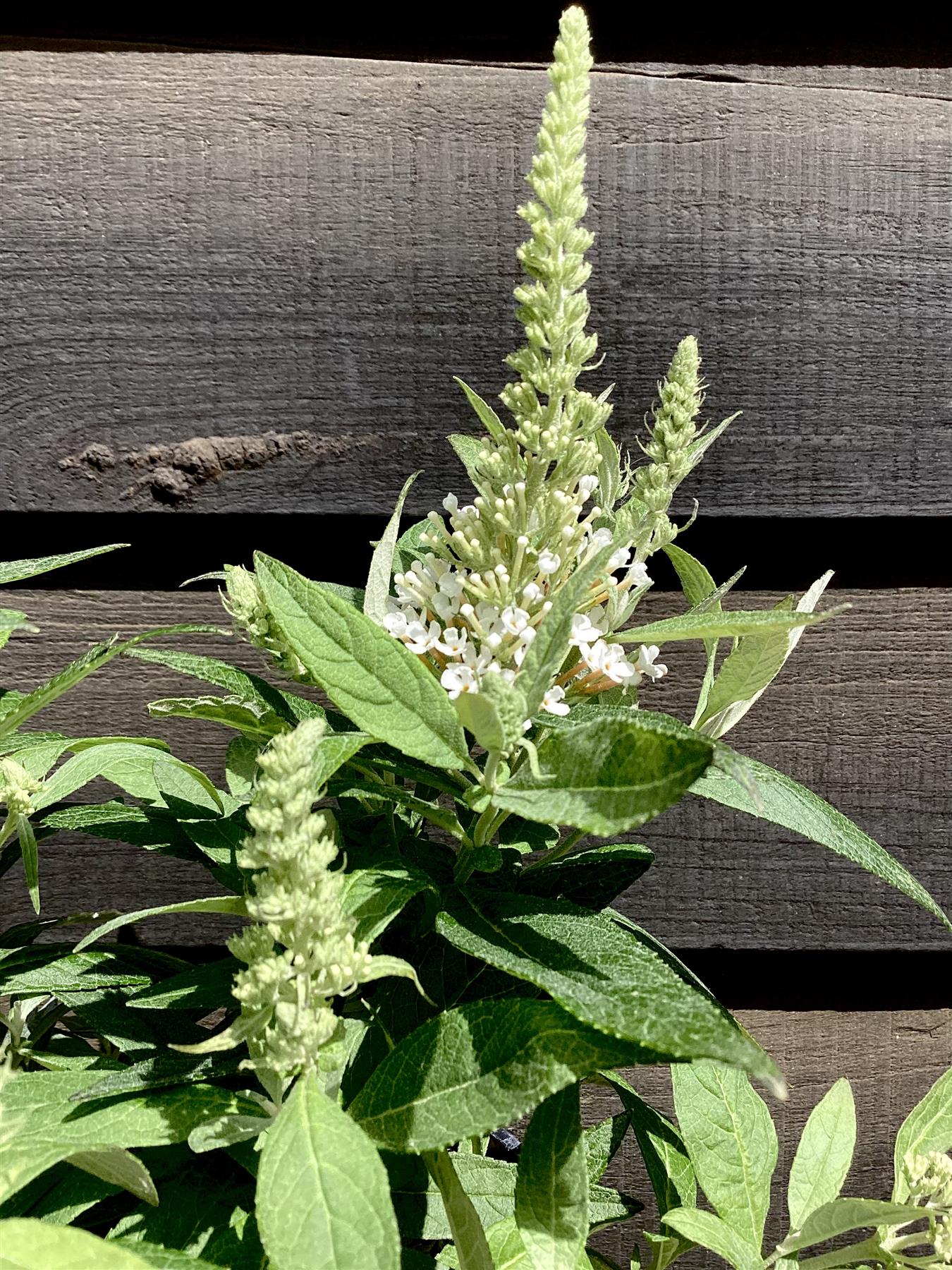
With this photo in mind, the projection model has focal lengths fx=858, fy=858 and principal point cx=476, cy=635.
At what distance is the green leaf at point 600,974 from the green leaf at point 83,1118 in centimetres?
14

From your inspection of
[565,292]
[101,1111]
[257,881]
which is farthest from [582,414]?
[101,1111]

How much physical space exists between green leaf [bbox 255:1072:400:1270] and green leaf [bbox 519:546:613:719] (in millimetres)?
196

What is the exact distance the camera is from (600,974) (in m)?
0.39

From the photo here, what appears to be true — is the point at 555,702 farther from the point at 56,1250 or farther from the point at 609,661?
the point at 56,1250

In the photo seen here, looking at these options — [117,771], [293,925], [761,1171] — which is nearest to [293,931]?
[293,925]

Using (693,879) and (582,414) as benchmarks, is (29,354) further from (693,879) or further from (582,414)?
(693,879)

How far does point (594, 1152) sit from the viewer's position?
0.66m

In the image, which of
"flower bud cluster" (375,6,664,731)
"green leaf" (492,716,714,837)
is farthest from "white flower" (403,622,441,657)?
"green leaf" (492,716,714,837)

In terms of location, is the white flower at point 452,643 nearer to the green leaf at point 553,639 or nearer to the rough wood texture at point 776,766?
the green leaf at point 553,639

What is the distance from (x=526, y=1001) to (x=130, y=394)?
2.29 feet

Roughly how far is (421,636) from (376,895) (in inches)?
5.8

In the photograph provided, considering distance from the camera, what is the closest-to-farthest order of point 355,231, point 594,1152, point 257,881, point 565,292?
point 257,881 → point 565,292 → point 594,1152 → point 355,231

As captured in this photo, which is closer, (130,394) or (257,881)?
(257,881)

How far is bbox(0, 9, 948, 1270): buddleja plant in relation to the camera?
1.13 ft
